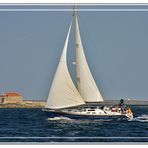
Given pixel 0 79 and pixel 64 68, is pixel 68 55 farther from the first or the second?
pixel 0 79

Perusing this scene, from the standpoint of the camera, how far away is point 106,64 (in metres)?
8.27

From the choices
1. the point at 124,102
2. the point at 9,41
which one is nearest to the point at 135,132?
the point at 124,102

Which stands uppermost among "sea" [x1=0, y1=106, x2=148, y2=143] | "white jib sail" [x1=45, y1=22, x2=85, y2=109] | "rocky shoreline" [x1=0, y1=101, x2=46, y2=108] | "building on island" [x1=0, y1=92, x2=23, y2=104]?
"white jib sail" [x1=45, y1=22, x2=85, y2=109]

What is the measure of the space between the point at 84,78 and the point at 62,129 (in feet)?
2.11

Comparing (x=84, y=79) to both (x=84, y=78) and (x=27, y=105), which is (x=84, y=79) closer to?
(x=84, y=78)

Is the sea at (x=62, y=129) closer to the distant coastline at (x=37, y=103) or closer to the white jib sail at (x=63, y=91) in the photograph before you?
the distant coastline at (x=37, y=103)

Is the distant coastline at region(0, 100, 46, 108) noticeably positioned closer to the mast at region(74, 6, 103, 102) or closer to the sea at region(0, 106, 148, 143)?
the sea at region(0, 106, 148, 143)

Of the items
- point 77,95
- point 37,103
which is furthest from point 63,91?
point 37,103

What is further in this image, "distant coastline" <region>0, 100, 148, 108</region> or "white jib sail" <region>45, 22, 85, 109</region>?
"white jib sail" <region>45, 22, 85, 109</region>

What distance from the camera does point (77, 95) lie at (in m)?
8.85

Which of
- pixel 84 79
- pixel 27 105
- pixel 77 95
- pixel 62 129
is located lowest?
pixel 62 129

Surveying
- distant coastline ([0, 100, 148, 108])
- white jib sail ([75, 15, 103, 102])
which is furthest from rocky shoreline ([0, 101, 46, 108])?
white jib sail ([75, 15, 103, 102])

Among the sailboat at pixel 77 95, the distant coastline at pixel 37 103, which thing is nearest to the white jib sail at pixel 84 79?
the sailboat at pixel 77 95

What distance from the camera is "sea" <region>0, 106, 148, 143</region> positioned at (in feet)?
26.6
